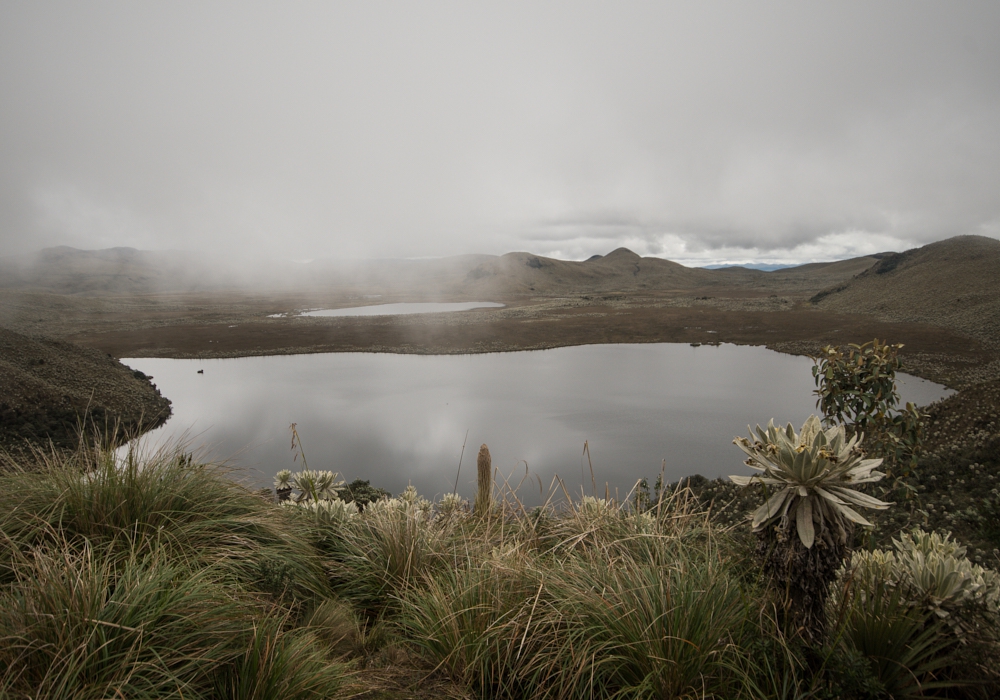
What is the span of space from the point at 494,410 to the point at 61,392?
63.0ft

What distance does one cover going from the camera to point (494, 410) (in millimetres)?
25047

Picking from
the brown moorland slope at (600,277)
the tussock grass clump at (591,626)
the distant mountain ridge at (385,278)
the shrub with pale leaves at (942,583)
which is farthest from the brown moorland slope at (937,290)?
the brown moorland slope at (600,277)

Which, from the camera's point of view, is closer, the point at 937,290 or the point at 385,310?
the point at 937,290

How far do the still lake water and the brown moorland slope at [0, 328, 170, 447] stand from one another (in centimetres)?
199

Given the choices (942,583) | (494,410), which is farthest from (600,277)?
(942,583)

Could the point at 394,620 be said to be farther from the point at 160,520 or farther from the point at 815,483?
the point at 815,483

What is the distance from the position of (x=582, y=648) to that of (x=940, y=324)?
57082 mm

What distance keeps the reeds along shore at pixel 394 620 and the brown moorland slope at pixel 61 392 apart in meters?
14.9

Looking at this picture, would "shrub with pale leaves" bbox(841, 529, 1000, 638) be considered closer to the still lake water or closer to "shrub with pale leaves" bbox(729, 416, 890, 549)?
"shrub with pale leaves" bbox(729, 416, 890, 549)

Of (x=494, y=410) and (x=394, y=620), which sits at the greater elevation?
(x=394, y=620)

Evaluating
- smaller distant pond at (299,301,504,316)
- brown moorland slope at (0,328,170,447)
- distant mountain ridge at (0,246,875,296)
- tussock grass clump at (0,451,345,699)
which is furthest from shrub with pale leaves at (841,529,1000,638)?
distant mountain ridge at (0,246,875,296)

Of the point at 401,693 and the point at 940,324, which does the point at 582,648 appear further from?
the point at 940,324

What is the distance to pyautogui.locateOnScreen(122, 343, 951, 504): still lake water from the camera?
58.9 feet

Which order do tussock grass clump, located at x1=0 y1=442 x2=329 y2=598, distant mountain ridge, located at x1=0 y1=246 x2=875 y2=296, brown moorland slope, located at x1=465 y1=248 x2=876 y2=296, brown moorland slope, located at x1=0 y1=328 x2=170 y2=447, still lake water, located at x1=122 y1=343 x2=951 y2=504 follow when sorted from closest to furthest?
tussock grass clump, located at x1=0 y1=442 x2=329 y2=598
still lake water, located at x1=122 y1=343 x2=951 y2=504
brown moorland slope, located at x1=0 y1=328 x2=170 y2=447
distant mountain ridge, located at x1=0 y1=246 x2=875 y2=296
brown moorland slope, located at x1=465 y1=248 x2=876 y2=296
